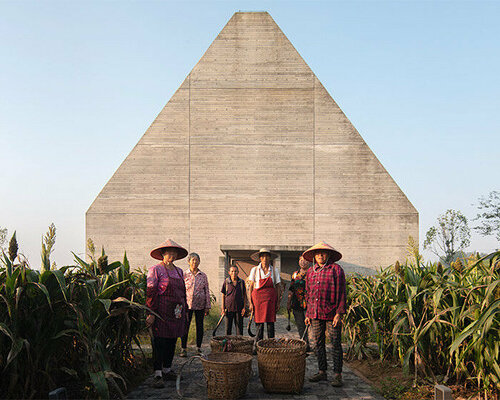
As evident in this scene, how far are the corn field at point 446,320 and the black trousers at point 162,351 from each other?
2.96 meters

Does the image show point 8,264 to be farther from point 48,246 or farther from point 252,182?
point 252,182

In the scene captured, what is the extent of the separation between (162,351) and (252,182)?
48.0 ft

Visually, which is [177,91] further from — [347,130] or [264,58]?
[347,130]

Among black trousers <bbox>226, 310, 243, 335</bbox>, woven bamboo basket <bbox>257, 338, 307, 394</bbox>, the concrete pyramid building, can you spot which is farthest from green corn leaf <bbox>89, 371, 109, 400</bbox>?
the concrete pyramid building

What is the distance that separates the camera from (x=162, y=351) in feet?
20.3

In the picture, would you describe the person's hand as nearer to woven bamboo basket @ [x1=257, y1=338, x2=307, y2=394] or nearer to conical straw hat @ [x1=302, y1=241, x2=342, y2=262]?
woven bamboo basket @ [x1=257, y1=338, x2=307, y2=394]

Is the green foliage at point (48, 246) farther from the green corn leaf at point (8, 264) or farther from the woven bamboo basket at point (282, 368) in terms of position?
the woven bamboo basket at point (282, 368)

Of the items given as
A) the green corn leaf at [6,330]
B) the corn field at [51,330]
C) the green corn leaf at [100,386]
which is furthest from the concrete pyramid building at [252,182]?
the green corn leaf at [6,330]

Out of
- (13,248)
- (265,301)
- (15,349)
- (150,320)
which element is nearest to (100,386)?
(15,349)

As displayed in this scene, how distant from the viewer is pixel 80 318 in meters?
4.74

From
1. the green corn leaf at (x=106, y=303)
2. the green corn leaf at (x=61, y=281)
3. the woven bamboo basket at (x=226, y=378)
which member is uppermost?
the green corn leaf at (x=61, y=281)

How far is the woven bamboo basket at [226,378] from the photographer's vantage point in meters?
5.36

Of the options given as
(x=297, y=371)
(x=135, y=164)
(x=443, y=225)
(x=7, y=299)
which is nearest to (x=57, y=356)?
(x=7, y=299)

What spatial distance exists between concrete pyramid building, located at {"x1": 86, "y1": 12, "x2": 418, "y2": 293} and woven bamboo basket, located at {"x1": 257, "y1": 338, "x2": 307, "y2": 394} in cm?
1387
